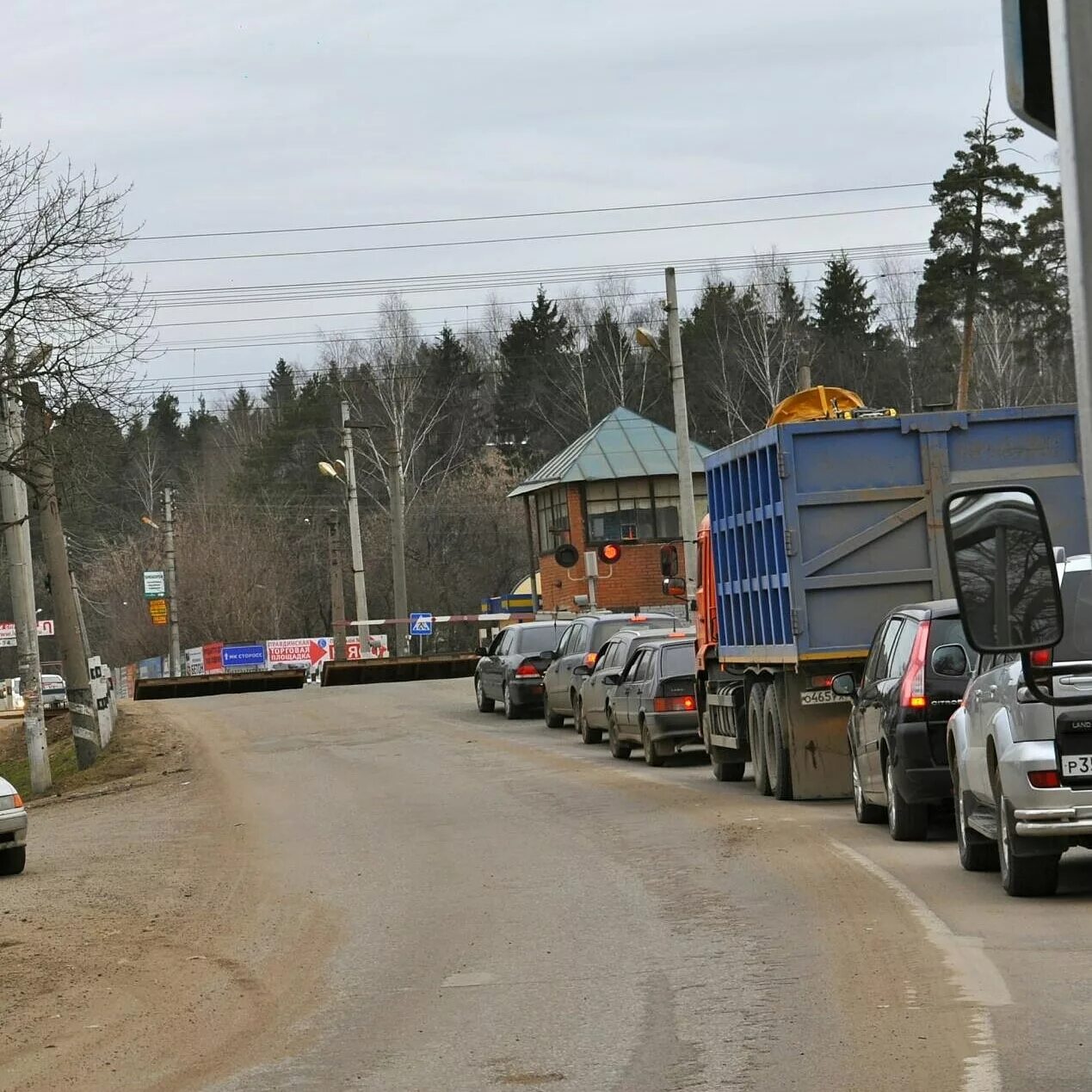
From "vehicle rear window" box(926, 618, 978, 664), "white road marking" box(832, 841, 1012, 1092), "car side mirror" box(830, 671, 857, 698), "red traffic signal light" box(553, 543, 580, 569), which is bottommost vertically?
"white road marking" box(832, 841, 1012, 1092)

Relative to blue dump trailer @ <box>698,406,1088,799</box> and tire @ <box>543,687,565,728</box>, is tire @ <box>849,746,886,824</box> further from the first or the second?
tire @ <box>543,687,565,728</box>

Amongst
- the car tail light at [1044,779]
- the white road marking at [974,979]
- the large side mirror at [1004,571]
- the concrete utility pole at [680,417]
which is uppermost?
the concrete utility pole at [680,417]

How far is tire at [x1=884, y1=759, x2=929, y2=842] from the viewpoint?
45.0ft

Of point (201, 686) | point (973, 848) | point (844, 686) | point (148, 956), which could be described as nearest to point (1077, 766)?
point (973, 848)

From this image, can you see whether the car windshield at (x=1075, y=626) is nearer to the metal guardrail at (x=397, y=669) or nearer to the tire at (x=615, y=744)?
the tire at (x=615, y=744)

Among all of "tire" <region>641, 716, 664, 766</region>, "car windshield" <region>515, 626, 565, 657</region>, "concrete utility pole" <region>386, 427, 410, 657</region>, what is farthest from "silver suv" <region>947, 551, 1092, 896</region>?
"concrete utility pole" <region>386, 427, 410, 657</region>

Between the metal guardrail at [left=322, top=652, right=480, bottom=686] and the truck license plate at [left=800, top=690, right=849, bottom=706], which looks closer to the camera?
the truck license plate at [left=800, top=690, right=849, bottom=706]

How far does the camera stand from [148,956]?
10.9 meters

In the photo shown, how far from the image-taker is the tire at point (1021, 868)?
10547mm

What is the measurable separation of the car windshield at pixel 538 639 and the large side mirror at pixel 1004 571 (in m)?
31.5

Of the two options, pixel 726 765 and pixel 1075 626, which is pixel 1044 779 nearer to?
pixel 1075 626

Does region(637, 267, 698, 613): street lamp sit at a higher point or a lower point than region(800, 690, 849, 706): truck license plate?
higher

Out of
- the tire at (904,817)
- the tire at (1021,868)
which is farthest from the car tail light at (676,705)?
the tire at (1021,868)

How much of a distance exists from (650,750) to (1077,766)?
1360 cm
